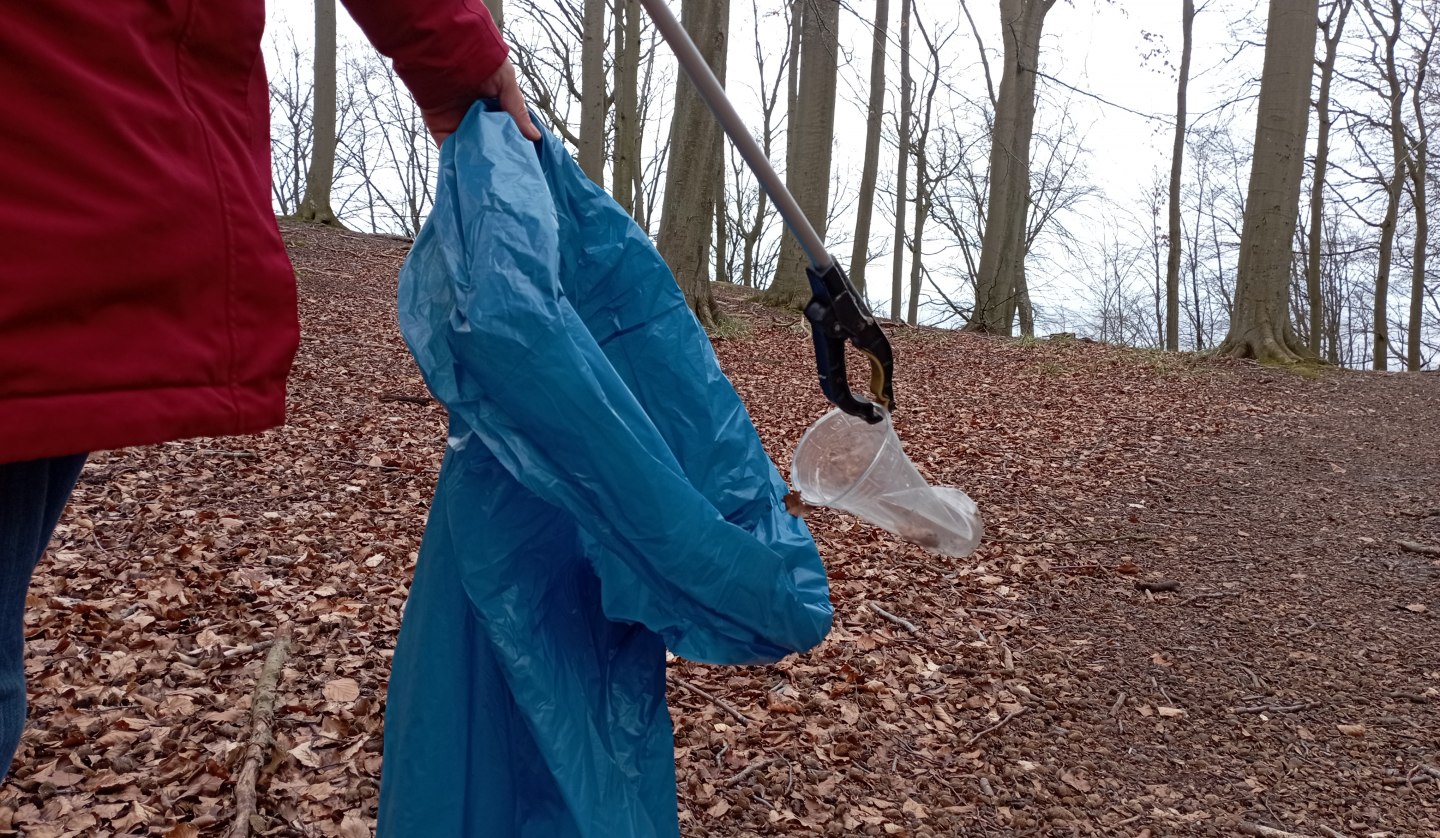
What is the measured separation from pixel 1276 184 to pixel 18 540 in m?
9.97

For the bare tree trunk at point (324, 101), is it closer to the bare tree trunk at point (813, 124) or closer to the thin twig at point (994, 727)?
the bare tree trunk at point (813, 124)

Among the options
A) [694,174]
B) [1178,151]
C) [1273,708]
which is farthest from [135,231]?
[1178,151]

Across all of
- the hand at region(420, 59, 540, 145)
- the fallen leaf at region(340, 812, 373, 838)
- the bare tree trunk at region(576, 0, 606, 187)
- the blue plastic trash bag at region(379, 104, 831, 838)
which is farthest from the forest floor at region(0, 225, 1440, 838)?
the bare tree trunk at region(576, 0, 606, 187)

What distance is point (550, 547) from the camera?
1.47 metres

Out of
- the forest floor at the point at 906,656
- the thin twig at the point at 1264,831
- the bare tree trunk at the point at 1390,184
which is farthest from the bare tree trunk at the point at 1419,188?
the thin twig at the point at 1264,831

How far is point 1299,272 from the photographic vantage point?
2242cm

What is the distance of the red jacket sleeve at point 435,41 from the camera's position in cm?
118

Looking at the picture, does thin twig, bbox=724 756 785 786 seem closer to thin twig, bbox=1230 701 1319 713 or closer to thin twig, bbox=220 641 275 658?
thin twig, bbox=220 641 275 658

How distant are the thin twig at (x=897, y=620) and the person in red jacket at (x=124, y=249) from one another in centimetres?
295

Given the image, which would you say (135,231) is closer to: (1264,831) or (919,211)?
(1264,831)

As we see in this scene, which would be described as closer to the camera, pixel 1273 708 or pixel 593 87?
pixel 1273 708

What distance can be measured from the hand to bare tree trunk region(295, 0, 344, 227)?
11467mm

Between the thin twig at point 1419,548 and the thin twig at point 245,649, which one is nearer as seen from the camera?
the thin twig at point 245,649

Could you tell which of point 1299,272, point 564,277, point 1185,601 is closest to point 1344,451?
point 1185,601
